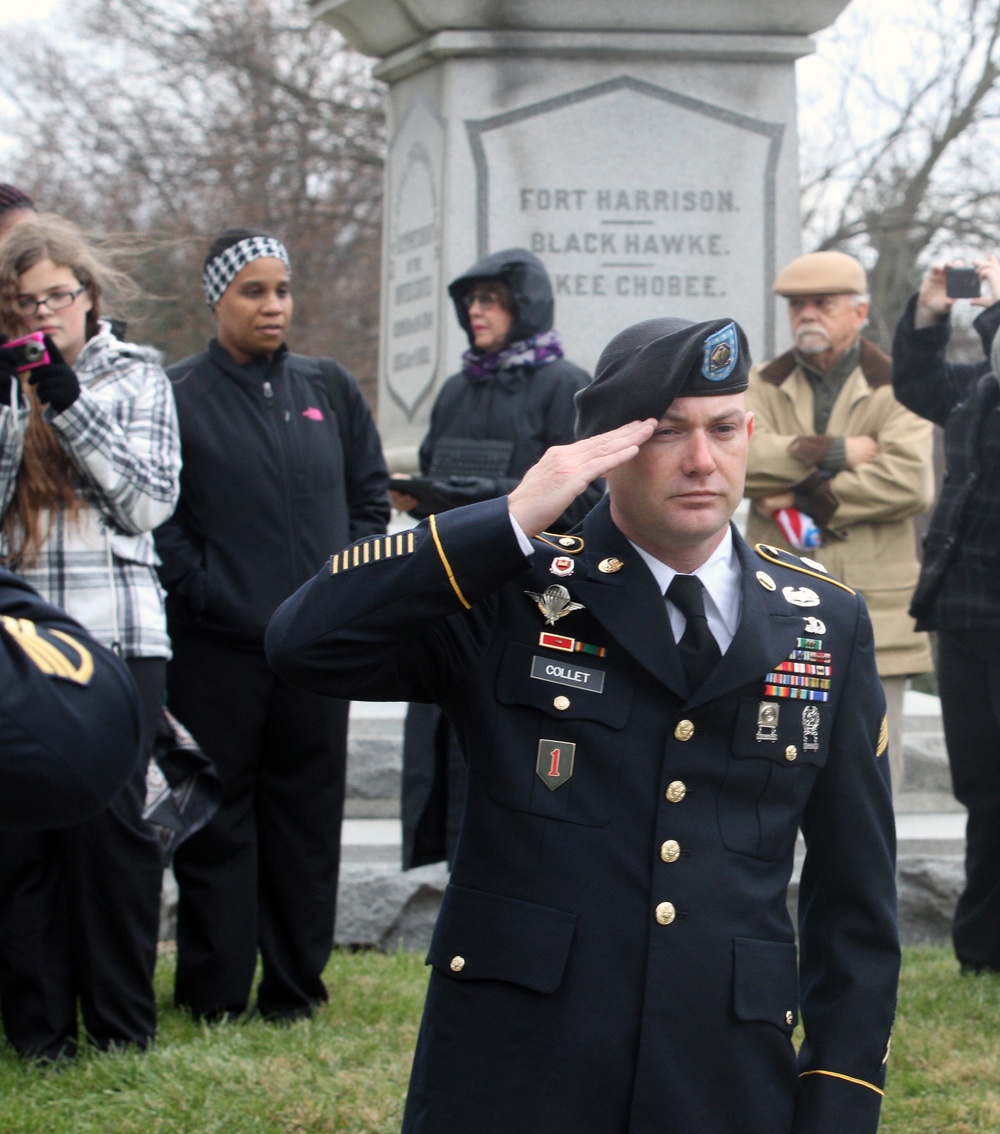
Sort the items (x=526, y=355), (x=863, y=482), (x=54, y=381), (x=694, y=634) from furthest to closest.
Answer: (x=863, y=482) < (x=526, y=355) < (x=54, y=381) < (x=694, y=634)

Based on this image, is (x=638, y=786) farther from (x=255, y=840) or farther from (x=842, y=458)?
(x=842, y=458)

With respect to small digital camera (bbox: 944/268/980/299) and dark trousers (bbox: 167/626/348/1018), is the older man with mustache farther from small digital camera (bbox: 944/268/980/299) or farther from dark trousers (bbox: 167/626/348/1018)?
dark trousers (bbox: 167/626/348/1018)

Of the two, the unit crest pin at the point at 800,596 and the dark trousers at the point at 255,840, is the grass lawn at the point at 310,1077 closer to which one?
the dark trousers at the point at 255,840

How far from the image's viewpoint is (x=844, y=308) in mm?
5984

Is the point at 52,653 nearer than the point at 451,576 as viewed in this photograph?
Yes

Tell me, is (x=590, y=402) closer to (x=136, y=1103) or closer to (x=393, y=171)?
(x=136, y=1103)

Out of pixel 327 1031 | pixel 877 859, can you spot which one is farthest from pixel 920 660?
pixel 877 859

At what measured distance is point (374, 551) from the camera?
246cm

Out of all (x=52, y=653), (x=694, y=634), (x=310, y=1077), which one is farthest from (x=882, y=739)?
(x=310, y=1077)

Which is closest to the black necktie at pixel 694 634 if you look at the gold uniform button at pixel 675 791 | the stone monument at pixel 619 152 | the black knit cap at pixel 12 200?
the gold uniform button at pixel 675 791

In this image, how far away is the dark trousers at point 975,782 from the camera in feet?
16.9

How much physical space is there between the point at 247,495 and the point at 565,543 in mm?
2470

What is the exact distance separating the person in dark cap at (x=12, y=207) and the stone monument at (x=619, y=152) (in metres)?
2.38

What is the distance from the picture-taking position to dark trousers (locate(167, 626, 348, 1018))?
16.0ft
